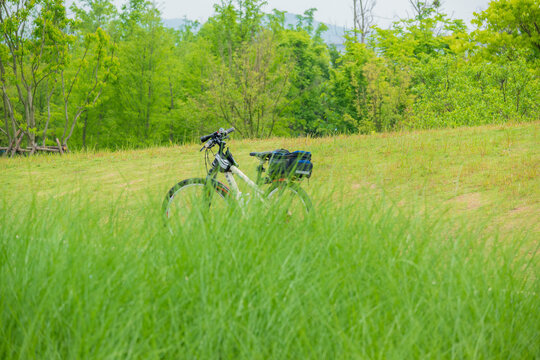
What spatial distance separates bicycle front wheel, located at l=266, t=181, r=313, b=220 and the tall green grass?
17cm

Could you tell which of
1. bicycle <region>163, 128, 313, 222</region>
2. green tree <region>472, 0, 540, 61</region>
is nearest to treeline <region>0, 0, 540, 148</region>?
green tree <region>472, 0, 540, 61</region>

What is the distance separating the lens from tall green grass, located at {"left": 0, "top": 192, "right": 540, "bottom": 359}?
2203 millimetres


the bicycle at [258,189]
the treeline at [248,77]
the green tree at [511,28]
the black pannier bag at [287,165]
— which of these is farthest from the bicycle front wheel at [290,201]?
the green tree at [511,28]

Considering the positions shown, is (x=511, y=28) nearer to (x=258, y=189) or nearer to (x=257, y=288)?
(x=258, y=189)

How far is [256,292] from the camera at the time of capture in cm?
258

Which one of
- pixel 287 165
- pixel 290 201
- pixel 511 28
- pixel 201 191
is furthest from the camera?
pixel 511 28

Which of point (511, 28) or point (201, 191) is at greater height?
point (511, 28)

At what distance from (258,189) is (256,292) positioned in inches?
56.8

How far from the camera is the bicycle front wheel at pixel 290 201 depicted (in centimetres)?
366

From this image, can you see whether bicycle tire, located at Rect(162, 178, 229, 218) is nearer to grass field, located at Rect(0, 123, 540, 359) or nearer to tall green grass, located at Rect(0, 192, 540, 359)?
grass field, located at Rect(0, 123, 540, 359)

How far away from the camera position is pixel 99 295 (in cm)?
234

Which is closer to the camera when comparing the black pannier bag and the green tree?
the black pannier bag

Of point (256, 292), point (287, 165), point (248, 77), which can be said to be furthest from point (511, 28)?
point (256, 292)

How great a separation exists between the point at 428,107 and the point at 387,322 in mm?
18455
